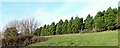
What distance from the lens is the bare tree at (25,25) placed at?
18875mm

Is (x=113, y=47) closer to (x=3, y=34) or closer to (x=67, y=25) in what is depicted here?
(x=67, y=25)

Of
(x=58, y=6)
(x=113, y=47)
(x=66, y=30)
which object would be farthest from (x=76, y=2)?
(x=66, y=30)

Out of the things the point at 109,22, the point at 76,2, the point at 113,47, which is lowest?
the point at 113,47

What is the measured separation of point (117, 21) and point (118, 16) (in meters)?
0.33

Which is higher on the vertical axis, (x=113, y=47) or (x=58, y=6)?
(x=58, y=6)

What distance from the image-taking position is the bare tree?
18.9 m

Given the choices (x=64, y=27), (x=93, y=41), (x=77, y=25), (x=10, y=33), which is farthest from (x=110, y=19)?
(x=10, y=33)

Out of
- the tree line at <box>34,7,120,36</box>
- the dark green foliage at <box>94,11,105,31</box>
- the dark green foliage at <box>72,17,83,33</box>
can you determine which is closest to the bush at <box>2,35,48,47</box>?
the tree line at <box>34,7,120,36</box>

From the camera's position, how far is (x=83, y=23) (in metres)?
16.8

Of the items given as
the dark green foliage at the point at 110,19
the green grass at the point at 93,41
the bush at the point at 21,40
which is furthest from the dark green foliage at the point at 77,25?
the green grass at the point at 93,41

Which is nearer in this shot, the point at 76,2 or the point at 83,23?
the point at 76,2

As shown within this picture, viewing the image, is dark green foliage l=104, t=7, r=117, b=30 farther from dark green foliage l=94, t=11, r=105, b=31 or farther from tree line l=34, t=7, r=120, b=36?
dark green foliage l=94, t=11, r=105, b=31

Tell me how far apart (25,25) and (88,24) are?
7.33m

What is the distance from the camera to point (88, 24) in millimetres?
16062
